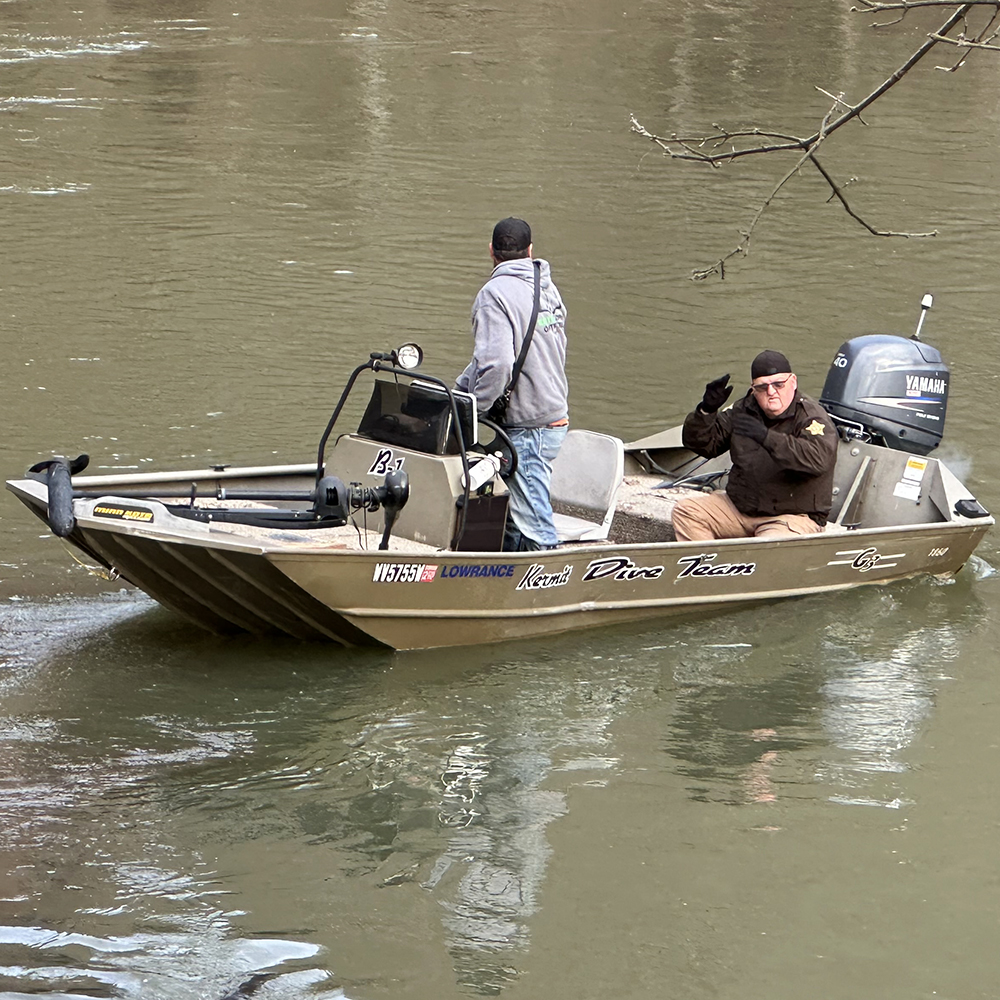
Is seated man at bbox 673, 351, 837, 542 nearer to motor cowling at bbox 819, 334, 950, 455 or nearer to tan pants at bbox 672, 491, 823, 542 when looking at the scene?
tan pants at bbox 672, 491, 823, 542

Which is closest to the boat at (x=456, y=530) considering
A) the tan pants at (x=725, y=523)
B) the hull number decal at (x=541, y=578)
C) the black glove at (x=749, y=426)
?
the hull number decal at (x=541, y=578)

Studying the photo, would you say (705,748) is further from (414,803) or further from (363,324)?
(363,324)

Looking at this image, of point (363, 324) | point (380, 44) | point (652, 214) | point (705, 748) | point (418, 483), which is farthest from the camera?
point (380, 44)

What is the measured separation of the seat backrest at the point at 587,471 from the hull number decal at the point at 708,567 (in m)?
0.79

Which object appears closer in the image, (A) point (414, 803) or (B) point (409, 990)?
(B) point (409, 990)

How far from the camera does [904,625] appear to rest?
8438 millimetres

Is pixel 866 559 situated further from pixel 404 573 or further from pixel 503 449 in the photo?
pixel 404 573

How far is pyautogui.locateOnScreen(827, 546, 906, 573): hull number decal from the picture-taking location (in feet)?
27.4

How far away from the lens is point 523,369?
7238 mm

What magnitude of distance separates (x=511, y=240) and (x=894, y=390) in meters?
3.05

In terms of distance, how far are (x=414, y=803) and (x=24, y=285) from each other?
9221 millimetres

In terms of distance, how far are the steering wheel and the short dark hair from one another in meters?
0.79

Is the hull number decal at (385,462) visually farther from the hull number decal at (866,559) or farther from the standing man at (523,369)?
the hull number decal at (866,559)

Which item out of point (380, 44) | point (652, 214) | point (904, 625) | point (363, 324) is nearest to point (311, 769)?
point (904, 625)
